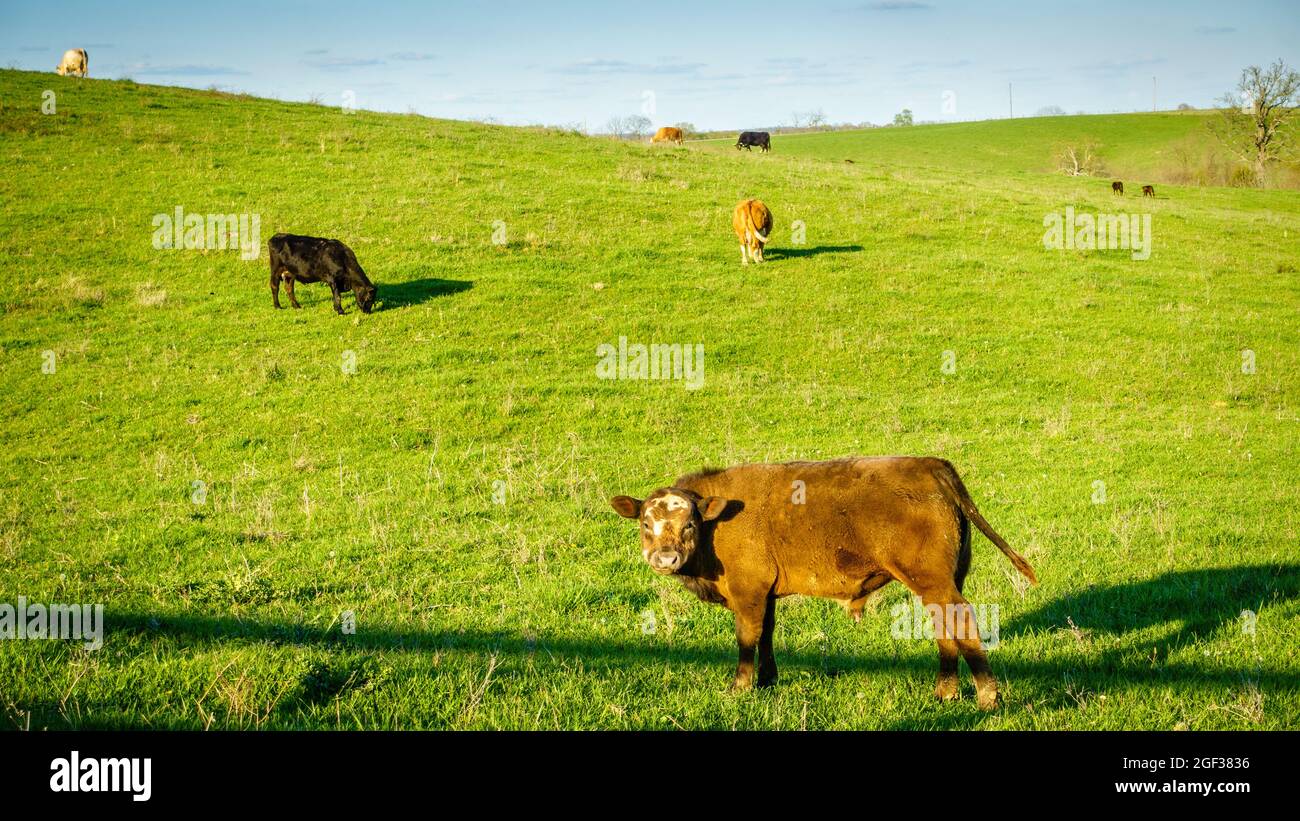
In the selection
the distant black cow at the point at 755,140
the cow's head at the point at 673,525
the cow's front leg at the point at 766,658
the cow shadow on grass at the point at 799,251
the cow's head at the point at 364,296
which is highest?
the distant black cow at the point at 755,140

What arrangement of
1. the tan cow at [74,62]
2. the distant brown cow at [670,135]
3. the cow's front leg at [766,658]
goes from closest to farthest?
the cow's front leg at [766,658], the tan cow at [74,62], the distant brown cow at [670,135]

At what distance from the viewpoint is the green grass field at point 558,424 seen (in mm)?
6148

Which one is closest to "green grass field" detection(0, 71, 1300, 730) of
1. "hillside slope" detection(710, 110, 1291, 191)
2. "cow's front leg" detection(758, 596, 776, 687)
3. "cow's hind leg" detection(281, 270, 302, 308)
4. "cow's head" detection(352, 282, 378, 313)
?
"cow's front leg" detection(758, 596, 776, 687)

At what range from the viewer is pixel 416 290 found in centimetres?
2331

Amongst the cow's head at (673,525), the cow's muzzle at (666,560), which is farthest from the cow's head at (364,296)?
the cow's muzzle at (666,560)

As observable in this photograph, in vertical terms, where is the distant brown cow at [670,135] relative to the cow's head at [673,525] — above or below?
above

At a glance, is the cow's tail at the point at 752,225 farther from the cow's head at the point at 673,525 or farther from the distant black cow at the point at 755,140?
the distant black cow at the point at 755,140

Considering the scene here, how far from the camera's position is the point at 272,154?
33.4 m

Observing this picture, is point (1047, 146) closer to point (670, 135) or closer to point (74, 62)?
point (670, 135)

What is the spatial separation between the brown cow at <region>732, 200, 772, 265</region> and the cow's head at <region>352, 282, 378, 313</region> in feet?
36.1

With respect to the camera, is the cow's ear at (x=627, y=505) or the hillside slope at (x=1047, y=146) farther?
the hillside slope at (x=1047, y=146)

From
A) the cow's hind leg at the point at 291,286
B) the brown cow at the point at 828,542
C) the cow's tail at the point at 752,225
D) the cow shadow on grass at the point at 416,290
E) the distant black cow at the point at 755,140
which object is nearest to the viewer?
the brown cow at the point at 828,542

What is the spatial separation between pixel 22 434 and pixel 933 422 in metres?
16.4

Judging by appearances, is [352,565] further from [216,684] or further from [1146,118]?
[1146,118]
